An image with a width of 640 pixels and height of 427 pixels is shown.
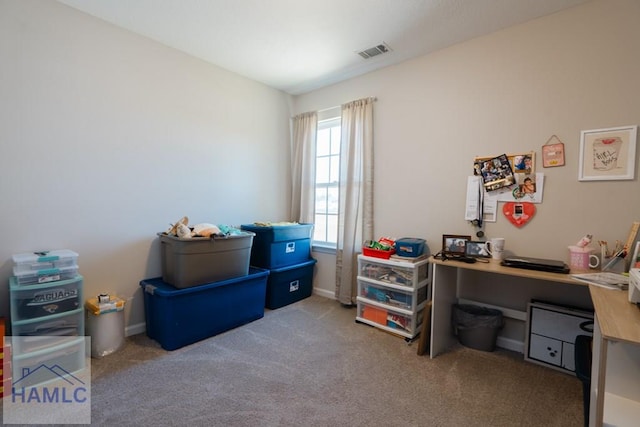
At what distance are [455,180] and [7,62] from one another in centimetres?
330

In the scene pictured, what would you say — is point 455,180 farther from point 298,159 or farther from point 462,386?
point 298,159

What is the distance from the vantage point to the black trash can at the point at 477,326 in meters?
2.18

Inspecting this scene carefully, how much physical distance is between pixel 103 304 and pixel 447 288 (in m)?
2.59

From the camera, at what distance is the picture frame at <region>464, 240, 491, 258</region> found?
2221mm

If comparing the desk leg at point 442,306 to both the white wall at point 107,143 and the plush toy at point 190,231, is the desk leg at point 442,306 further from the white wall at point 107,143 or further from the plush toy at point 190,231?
the white wall at point 107,143

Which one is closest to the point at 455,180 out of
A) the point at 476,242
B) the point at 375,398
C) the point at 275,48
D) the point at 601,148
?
the point at 476,242

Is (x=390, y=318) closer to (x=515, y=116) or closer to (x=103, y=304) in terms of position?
(x=515, y=116)

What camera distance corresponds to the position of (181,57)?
2.65 metres

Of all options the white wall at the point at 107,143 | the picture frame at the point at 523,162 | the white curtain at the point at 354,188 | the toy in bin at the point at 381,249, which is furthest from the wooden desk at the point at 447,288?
the white wall at the point at 107,143

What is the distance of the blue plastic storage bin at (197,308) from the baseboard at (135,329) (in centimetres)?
10

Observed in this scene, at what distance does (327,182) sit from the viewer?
11.2ft

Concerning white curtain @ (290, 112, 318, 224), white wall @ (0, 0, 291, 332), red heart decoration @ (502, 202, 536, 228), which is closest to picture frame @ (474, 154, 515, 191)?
red heart decoration @ (502, 202, 536, 228)

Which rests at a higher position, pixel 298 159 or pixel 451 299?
pixel 298 159

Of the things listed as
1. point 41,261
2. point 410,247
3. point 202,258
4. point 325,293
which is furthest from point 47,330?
point 410,247
